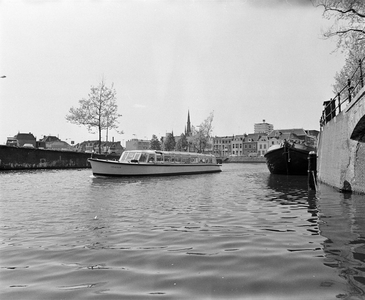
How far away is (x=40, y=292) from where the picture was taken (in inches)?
Result: 126

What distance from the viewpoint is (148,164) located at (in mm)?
24219

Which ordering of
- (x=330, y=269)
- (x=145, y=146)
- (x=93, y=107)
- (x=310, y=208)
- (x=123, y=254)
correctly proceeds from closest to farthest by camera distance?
(x=330, y=269) → (x=123, y=254) → (x=310, y=208) → (x=93, y=107) → (x=145, y=146)

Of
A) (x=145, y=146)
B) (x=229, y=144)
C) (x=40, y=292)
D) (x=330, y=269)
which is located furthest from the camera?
(x=145, y=146)

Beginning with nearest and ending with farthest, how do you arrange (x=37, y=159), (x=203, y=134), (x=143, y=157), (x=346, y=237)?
(x=346, y=237)
(x=143, y=157)
(x=37, y=159)
(x=203, y=134)

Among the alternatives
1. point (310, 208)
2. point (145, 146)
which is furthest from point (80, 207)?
point (145, 146)

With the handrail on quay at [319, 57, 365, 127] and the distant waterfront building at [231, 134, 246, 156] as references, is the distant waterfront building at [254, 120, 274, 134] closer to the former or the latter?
the distant waterfront building at [231, 134, 246, 156]

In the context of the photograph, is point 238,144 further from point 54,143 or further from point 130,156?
point 130,156

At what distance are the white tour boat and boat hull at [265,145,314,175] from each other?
850cm

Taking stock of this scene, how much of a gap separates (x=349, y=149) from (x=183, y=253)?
9017 millimetres

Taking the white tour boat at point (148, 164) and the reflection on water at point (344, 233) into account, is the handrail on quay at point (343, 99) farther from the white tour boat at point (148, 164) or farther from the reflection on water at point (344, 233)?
the white tour boat at point (148, 164)

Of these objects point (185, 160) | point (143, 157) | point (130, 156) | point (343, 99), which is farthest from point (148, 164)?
point (343, 99)

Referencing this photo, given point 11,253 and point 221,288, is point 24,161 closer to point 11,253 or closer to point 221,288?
point 11,253

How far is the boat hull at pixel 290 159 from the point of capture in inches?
955

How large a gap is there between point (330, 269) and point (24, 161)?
108 ft
